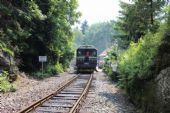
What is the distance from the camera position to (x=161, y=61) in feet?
34.6

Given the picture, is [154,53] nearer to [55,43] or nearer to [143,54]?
[143,54]

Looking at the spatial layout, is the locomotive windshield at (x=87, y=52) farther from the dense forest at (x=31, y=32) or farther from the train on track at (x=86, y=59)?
the dense forest at (x=31, y=32)

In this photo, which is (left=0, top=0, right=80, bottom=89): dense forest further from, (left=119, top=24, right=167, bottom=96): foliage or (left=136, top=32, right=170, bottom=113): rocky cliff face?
(left=136, top=32, right=170, bottom=113): rocky cliff face

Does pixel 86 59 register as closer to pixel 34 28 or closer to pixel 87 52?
pixel 87 52

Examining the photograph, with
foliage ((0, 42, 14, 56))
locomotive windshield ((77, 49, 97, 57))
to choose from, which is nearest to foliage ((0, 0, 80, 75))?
foliage ((0, 42, 14, 56))

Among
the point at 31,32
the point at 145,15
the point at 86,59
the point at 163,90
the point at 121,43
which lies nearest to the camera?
the point at 163,90

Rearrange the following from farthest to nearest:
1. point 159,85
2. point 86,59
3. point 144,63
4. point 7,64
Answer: point 86,59 < point 7,64 < point 144,63 < point 159,85

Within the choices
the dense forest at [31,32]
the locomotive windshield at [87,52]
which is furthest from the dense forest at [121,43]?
the locomotive windshield at [87,52]

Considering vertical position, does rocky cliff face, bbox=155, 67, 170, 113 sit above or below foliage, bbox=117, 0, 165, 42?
below

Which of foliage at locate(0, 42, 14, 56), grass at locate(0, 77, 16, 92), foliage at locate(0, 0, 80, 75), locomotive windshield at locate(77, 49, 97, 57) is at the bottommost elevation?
grass at locate(0, 77, 16, 92)

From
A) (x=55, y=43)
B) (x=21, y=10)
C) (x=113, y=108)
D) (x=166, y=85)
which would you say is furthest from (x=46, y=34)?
(x=166, y=85)

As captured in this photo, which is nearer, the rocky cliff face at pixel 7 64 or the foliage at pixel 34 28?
the rocky cliff face at pixel 7 64

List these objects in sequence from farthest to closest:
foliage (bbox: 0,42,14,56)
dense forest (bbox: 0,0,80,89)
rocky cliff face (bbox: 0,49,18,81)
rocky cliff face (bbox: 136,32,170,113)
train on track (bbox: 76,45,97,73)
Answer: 1. train on track (bbox: 76,45,97,73)
2. dense forest (bbox: 0,0,80,89)
3. foliage (bbox: 0,42,14,56)
4. rocky cliff face (bbox: 0,49,18,81)
5. rocky cliff face (bbox: 136,32,170,113)

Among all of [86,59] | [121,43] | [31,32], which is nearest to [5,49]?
[31,32]
